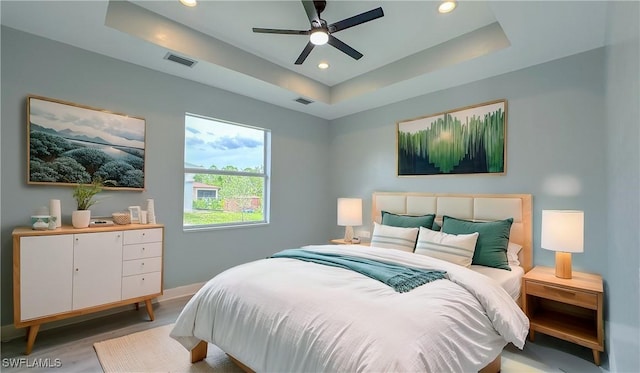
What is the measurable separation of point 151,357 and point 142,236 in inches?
42.4

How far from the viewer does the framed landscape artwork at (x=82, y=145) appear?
2485 millimetres

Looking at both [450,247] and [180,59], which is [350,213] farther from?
[180,59]

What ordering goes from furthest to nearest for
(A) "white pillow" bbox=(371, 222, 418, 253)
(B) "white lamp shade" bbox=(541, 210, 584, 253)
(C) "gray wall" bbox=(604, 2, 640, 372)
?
(A) "white pillow" bbox=(371, 222, 418, 253) < (B) "white lamp shade" bbox=(541, 210, 584, 253) < (C) "gray wall" bbox=(604, 2, 640, 372)

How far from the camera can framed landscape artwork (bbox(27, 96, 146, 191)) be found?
8.15 feet

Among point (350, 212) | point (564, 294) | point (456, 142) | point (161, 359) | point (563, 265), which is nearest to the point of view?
point (161, 359)

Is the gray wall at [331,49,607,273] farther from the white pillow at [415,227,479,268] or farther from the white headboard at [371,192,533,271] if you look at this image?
the white pillow at [415,227,479,268]

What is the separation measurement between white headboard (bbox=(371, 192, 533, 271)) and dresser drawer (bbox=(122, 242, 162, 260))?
9.16 ft

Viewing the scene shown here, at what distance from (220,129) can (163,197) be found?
1.17 m

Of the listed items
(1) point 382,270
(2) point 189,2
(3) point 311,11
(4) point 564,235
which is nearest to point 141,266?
(1) point 382,270

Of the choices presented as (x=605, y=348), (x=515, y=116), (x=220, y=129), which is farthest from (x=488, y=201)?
(x=220, y=129)

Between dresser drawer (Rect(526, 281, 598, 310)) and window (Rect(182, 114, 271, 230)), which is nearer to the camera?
dresser drawer (Rect(526, 281, 598, 310))

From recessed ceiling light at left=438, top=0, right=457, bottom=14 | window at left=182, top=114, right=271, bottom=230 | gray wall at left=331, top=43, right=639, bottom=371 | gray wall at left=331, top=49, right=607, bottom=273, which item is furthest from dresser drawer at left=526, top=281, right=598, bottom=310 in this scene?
window at left=182, top=114, right=271, bottom=230

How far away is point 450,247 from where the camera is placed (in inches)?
105

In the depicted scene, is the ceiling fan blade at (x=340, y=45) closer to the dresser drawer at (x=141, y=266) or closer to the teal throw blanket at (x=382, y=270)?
the teal throw blanket at (x=382, y=270)
